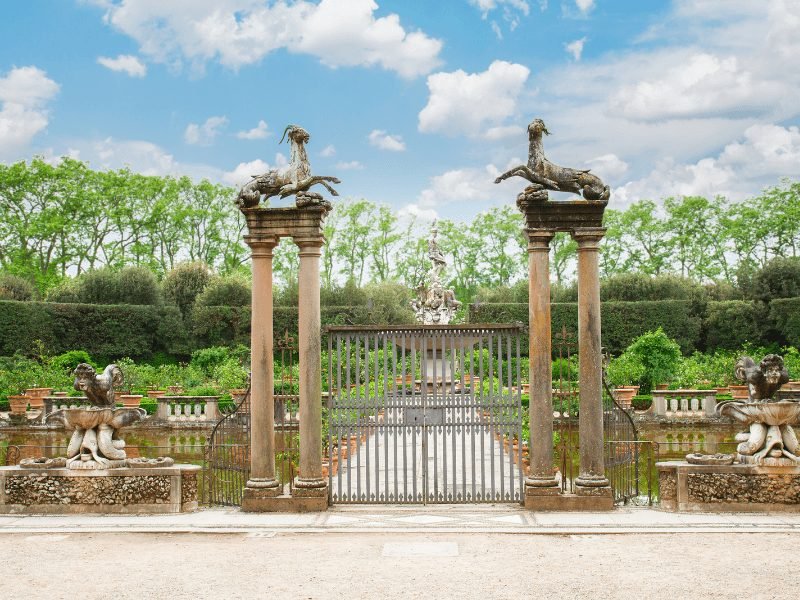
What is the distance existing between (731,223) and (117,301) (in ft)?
114

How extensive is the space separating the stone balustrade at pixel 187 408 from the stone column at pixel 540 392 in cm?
1602

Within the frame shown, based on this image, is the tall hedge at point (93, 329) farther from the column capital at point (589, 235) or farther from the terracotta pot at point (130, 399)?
the column capital at point (589, 235)

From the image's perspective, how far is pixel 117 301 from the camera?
38.8 m

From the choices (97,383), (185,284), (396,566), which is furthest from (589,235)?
(185,284)

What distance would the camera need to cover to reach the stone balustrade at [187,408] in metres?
23.8

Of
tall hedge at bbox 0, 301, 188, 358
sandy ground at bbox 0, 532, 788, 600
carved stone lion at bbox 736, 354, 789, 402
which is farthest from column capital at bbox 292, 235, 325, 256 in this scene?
tall hedge at bbox 0, 301, 188, 358

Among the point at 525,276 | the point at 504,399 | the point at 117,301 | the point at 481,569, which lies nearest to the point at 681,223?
the point at 525,276

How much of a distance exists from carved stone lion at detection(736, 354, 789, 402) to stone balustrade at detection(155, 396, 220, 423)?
17.6m

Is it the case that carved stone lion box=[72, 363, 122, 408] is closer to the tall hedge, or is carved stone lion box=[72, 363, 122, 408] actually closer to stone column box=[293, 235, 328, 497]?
stone column box=[293, 235, 328, 497]

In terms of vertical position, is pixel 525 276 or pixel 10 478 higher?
pixel 525 276

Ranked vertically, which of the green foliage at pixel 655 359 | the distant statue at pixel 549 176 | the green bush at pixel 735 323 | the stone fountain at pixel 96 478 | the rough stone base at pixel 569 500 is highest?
the distant statue at pixel 549 176

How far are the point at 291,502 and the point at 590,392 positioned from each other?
3.91 metres

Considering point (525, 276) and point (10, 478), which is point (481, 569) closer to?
point (10, 478)

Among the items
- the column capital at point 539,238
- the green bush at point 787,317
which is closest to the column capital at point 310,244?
the column capital at point 539,238
